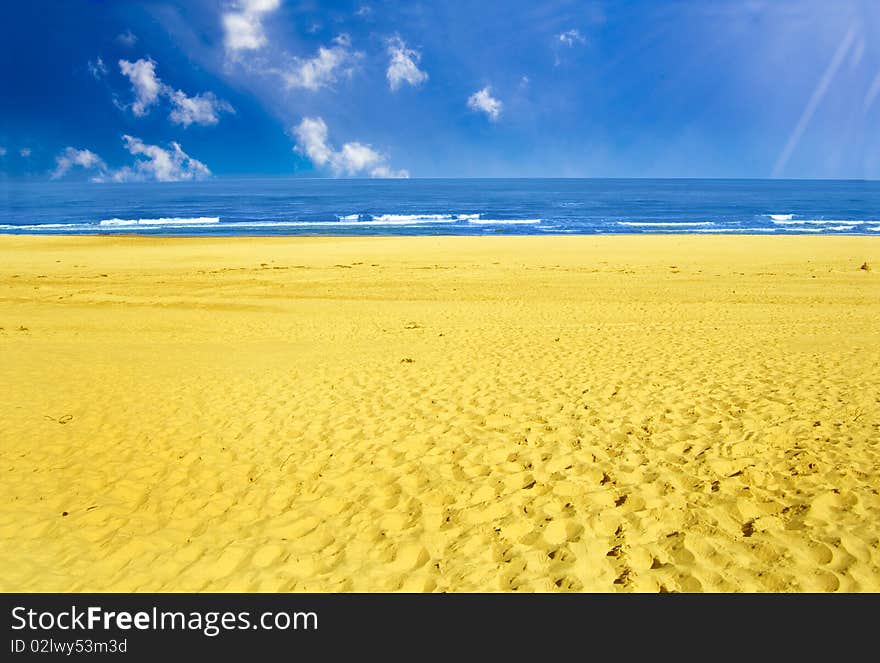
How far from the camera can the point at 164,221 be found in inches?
2128

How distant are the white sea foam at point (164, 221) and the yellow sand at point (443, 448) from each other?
40.7m

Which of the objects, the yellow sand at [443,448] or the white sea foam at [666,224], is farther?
the white sea foam at [666,224]

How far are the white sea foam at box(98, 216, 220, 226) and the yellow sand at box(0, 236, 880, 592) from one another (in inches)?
1602

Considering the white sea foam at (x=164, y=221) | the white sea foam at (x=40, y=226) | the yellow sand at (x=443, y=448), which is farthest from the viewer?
the white sea foam at (x=164, y=221)

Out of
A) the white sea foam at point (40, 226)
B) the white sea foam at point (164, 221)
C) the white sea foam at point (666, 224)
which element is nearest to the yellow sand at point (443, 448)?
the white sea foam at point (666, 224)

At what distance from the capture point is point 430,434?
6.72 meters

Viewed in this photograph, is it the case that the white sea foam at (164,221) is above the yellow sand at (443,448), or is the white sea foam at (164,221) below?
above

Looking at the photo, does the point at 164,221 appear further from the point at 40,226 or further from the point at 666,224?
the point at 666,224

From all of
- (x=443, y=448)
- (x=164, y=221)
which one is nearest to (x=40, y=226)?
(x=164, y=221)

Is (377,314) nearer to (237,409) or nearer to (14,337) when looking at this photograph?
(237,409)

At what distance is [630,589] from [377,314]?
11.5 meters

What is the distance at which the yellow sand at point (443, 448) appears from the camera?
171 inches

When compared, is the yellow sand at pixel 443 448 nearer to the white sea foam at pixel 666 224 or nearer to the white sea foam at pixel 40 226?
the white sea foam at pixel 666 224

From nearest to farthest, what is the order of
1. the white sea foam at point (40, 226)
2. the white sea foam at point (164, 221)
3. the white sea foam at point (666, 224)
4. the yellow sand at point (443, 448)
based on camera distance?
the yellow sand at point (443, 448)
the white sea foam at point (40, 226)
the white sea foam at point (666, 224)
the white sea foam at point (164, 221)
